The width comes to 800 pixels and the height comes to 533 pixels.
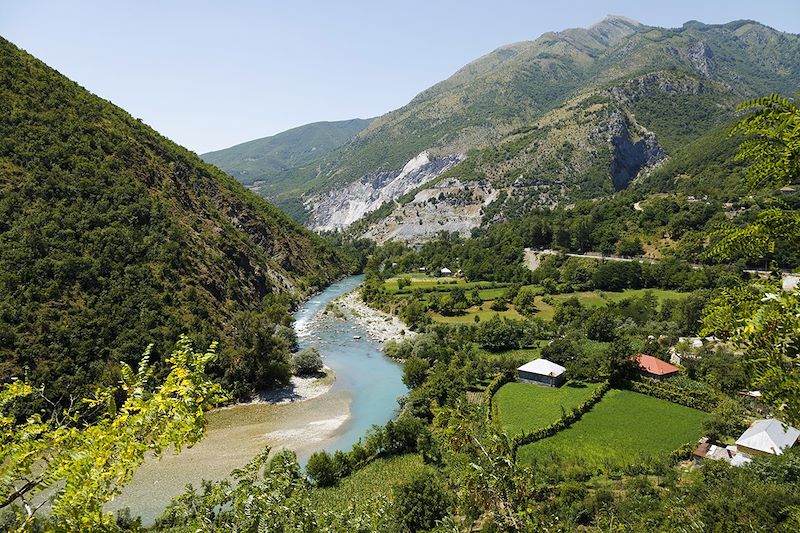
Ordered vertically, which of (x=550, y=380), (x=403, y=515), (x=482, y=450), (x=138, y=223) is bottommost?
(x=550, y=380)

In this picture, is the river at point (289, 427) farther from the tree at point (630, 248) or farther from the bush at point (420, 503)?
the tree at point (630, 248)

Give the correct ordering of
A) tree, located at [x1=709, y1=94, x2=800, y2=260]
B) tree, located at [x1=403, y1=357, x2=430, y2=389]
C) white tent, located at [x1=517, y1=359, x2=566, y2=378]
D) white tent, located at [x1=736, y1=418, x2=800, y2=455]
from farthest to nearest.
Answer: tree, located at [x1=403, y1=357, x2=430, y2=389], white tent, located at [x1=517, y1=359, x2=566, y2=378], white tent, located at [x1=736, y1=418, x2=800, y2=455], tree, located at [x1=709, y1=94, x2=800, y2=260]

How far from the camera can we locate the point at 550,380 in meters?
46.0

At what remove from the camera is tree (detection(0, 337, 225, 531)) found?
5.20m

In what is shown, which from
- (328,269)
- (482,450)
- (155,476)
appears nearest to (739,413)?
(482,450)

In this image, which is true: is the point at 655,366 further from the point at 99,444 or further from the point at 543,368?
the point at 99,444

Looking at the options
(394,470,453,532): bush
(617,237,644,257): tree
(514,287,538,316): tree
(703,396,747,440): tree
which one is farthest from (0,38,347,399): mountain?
(617,237,644,257): tree

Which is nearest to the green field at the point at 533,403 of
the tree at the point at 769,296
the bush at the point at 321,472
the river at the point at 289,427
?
the river at the point at 289,427

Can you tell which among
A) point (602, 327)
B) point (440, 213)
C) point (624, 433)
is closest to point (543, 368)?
point (624, 433)

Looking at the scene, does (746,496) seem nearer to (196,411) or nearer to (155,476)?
(196,411)

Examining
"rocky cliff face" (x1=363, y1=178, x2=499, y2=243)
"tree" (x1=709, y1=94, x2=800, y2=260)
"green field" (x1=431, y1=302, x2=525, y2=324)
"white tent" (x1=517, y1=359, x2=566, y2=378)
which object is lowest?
"green field" (x1=431, y1=302, x2=525, y2=324)

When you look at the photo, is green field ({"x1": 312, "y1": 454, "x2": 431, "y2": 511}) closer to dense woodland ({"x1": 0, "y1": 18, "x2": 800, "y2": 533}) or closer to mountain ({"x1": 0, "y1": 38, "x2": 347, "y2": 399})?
dense woodland ({"x1": 0, "y1": 18, "x2": 800, "y2": 533})

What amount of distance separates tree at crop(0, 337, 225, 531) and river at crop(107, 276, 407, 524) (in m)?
27.0

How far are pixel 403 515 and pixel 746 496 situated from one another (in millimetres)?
15612
